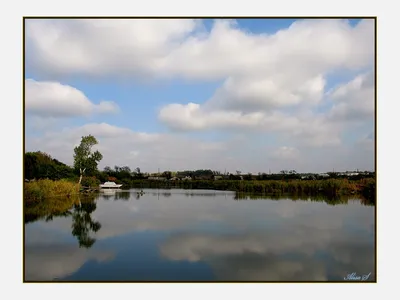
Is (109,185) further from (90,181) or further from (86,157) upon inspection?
(86,157)

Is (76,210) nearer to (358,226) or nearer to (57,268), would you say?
(57,268)

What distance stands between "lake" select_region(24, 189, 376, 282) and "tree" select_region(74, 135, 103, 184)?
141 inches

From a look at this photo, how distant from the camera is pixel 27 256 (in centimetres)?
656

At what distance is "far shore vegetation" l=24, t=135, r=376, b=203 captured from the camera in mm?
12500

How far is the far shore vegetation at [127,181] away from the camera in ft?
41.0

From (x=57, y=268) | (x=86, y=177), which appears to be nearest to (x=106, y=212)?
(x=57, y=268)

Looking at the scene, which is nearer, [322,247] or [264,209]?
[322,247]

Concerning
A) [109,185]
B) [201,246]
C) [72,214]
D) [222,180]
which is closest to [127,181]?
[109,185]

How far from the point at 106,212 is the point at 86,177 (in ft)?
23.0

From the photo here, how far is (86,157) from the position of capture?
597 inches
